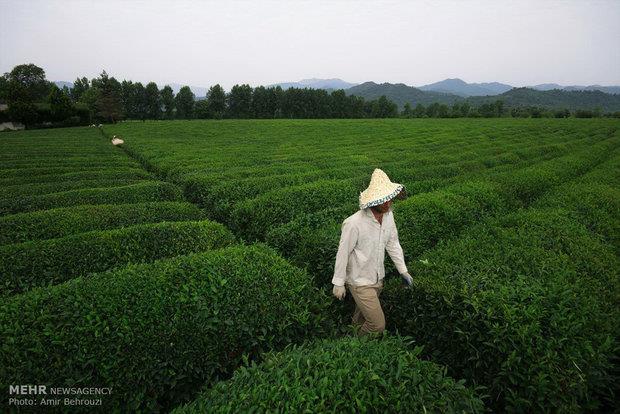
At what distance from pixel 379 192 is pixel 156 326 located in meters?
3.60

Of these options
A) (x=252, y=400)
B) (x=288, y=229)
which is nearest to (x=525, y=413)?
(x=252, y=400)

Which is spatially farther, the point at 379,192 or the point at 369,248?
the point at 369,248

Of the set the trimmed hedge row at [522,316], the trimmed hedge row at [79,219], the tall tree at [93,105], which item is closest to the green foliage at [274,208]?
the trimmed hedge row at [79,219]

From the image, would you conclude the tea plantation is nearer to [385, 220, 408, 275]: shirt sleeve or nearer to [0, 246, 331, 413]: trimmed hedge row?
[0, 246, 331, 413]: trimmed hedge row

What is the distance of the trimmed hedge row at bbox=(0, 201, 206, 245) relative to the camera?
8.24 metres

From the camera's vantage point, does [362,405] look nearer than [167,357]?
Yes

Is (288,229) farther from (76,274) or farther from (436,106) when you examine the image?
(436,106)

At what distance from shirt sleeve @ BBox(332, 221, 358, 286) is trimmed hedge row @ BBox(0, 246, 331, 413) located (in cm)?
72

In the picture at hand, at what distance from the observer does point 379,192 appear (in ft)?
15.7

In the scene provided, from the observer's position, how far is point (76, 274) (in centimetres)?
691

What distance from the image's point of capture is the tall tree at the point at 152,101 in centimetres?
9212

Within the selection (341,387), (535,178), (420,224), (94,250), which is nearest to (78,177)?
(94,250)

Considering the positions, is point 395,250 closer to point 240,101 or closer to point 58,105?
point 58,105

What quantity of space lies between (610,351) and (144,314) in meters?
6.44
